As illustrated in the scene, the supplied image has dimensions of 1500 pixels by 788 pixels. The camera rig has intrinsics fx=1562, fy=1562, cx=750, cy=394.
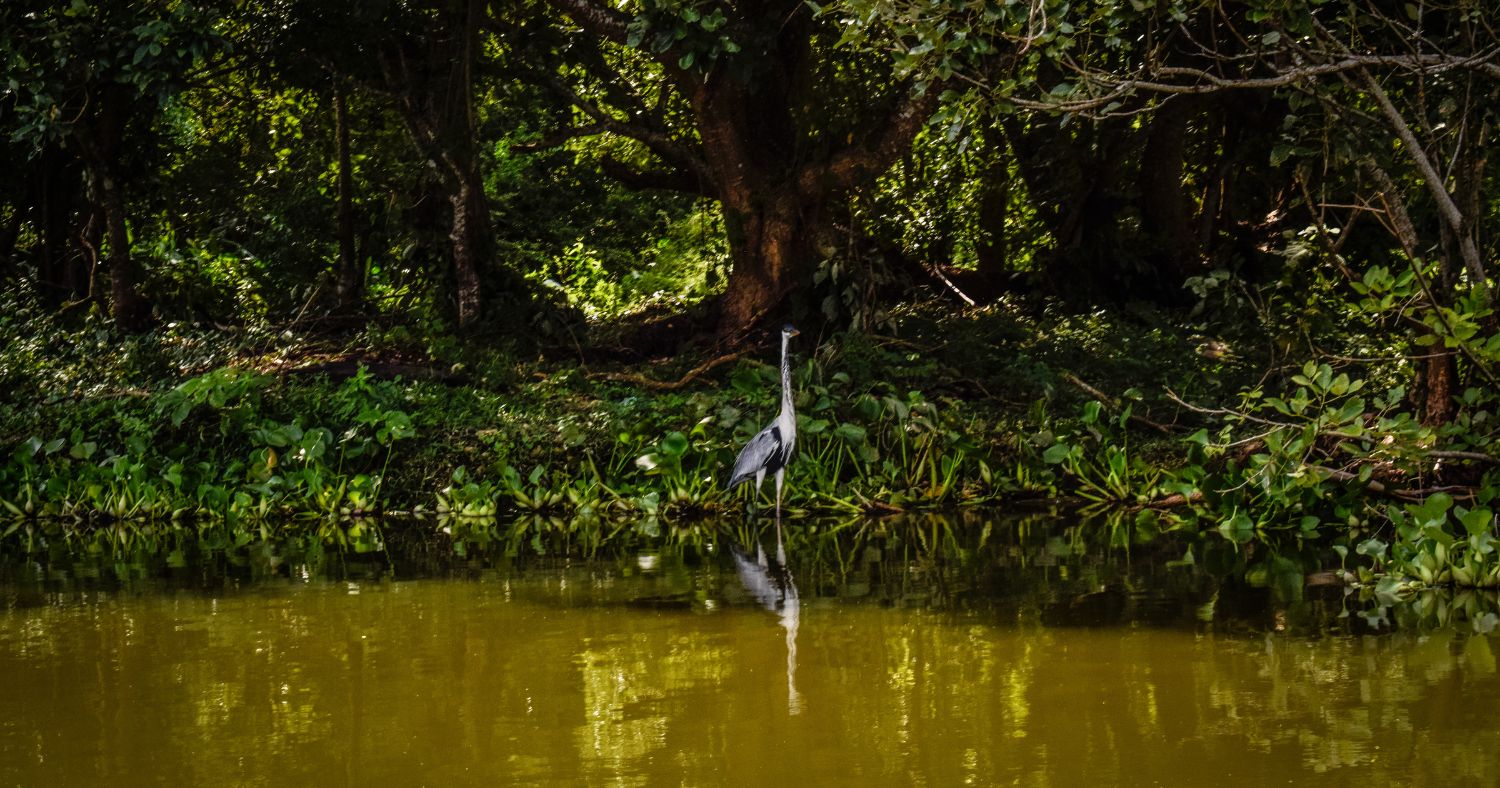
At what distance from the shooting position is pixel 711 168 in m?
13.2

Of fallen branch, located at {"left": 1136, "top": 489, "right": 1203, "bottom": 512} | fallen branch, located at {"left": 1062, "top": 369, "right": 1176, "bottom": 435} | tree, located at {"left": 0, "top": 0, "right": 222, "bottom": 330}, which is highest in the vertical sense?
tree, located at {"left": 0, "top": 0, "right": 222, "bottom": 330}

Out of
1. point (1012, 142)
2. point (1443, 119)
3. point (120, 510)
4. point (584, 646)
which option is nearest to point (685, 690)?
point (584, 646)

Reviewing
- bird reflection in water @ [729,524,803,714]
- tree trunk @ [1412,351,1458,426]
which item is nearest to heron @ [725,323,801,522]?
bird reflection in water @ [729,524,803,714]

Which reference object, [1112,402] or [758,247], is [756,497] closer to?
[1112,402]

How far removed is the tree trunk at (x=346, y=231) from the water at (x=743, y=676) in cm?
702

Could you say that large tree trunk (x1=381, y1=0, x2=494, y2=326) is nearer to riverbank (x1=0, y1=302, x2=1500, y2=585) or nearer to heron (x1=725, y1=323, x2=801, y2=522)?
riverbank (x1=0, y1=302, x2=1500, y2=585)

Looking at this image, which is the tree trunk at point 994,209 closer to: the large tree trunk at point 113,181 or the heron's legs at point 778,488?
the heron's legs at point 778,488

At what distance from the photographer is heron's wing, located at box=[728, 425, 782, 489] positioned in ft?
29.2

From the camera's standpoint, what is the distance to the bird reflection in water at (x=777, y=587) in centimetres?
525

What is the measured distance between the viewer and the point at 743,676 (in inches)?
206

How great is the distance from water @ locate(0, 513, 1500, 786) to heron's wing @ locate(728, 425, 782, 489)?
132 centimetres

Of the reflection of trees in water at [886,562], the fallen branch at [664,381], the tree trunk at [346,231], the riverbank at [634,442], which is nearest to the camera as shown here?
the reflection of trees in water at [886,562]

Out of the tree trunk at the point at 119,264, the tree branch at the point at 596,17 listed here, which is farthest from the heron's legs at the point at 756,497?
the tree trunk at the point at 119,264

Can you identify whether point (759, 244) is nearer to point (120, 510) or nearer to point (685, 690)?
point (120, 510)
